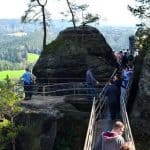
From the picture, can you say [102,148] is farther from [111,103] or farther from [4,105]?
[4,105]

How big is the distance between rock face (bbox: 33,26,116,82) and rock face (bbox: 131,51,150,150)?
1070 centimetres

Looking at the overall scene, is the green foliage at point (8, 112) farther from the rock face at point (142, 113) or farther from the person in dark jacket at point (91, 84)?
the rock face at point (142, 113)

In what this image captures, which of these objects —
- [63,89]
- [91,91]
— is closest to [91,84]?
[91,91]

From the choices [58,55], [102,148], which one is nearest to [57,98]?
[58,55]

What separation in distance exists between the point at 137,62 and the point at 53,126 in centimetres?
519

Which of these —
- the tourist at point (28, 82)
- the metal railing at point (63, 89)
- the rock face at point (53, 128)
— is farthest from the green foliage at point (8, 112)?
the metal railing at point (63, 89)

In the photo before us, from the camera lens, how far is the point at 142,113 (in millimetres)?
23047

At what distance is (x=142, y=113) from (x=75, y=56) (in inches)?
503

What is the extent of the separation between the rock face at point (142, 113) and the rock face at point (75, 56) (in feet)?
35.1

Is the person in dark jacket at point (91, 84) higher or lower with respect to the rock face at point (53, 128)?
higher

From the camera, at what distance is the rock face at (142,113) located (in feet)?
74.5

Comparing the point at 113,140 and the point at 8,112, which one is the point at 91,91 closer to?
the point at 8,112

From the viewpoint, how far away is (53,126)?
1038 inches

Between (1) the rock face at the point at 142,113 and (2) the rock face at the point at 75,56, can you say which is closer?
(1) the rock face at the point at 142,113
